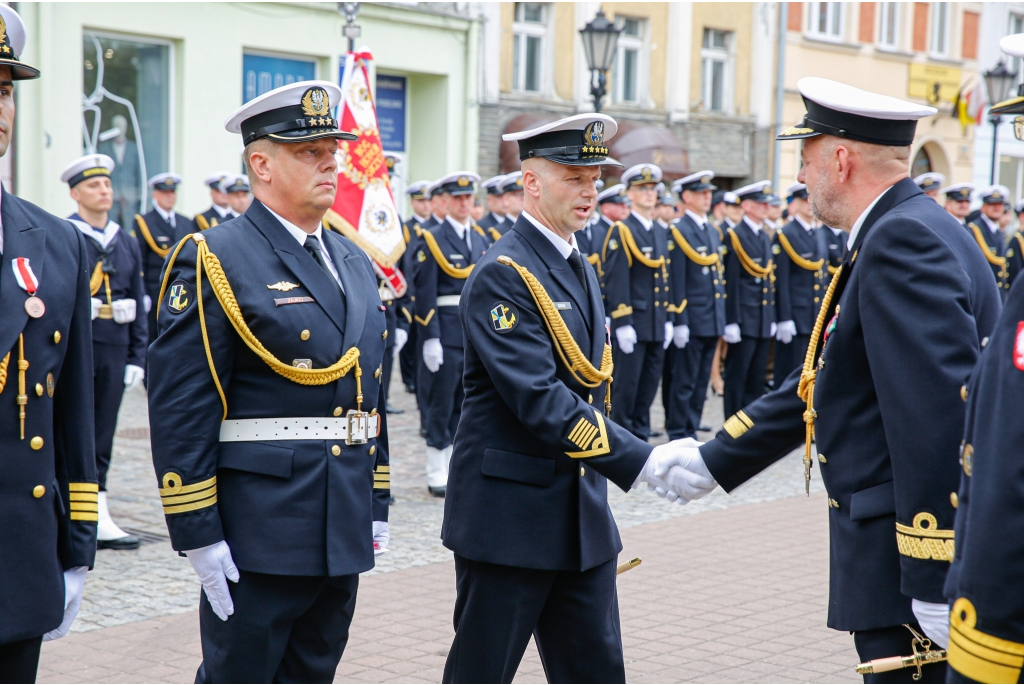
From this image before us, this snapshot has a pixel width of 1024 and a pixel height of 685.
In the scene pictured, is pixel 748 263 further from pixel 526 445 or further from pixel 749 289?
pixel 526 445

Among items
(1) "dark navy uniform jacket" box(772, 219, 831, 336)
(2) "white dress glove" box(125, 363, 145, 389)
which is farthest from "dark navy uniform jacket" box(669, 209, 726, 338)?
(2) "white dress glove" box(125, 363, 145, 389)

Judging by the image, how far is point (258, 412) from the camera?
10.8 ft

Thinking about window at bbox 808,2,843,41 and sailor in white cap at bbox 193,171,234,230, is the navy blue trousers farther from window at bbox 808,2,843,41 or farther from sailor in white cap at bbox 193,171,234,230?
window at bbox 808,2,843,41

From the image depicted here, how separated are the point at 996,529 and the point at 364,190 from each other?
7005 mm

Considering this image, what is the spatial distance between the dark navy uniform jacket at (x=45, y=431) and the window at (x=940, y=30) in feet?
89.6

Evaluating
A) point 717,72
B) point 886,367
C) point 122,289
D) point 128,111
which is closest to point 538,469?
point 886,367

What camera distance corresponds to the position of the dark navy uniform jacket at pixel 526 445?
341 cm

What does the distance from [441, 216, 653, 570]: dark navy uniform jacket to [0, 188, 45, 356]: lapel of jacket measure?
1179mm

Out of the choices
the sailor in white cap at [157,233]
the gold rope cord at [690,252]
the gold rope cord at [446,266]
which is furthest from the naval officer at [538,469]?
the sailor in white cap at [157,233]

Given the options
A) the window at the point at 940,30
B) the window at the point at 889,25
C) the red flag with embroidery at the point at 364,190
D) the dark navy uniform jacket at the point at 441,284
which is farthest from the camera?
the window at the point at 940,30

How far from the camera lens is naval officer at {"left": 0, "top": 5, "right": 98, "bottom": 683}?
287 centimetres

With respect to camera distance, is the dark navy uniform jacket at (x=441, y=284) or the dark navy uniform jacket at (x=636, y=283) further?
the dark navy uniform jacket at (x=636, y=283)

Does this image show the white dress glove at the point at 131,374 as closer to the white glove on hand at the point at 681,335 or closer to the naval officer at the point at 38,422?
the naval officer at the point at 38,422

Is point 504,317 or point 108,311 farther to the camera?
point 108,311
